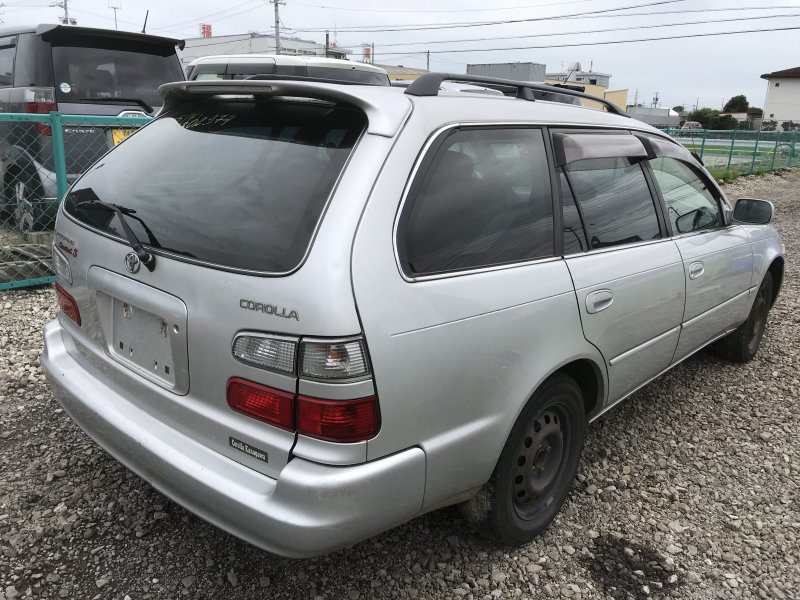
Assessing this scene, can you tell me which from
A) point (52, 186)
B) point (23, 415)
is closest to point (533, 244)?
point (23, 415)

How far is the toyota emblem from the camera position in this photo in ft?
6.86

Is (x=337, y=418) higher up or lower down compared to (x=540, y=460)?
higher up

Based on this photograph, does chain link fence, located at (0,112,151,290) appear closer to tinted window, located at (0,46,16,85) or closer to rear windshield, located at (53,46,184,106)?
rear windshield, located at (53,46,184,106)

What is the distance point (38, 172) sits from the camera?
18.2 ft

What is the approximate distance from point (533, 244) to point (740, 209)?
7.87ft

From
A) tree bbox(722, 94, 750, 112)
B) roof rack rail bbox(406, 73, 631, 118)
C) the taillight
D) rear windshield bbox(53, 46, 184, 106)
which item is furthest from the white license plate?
tree bbox(722, 94, 750, 112)

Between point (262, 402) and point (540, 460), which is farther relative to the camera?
point (540, 460)

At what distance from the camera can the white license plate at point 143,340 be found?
206 cm

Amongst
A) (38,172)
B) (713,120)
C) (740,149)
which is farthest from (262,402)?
(713,120)

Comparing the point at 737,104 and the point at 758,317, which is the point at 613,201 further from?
the point at 737,104

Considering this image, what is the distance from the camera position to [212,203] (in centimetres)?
209

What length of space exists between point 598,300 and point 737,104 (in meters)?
84.8

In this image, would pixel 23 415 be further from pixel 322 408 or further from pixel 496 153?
pixel 496 153

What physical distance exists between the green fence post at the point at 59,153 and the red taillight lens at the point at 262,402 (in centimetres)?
412
